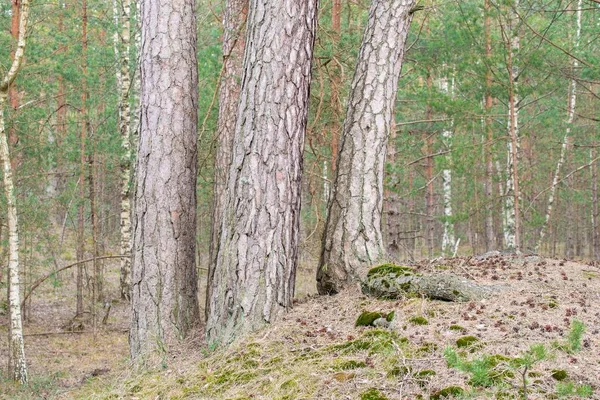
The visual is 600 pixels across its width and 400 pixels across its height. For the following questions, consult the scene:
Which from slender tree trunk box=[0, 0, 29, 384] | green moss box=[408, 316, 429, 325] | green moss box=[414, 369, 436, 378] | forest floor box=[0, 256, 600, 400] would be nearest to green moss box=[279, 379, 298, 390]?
forest floor box=[0, 256, 600, 400]

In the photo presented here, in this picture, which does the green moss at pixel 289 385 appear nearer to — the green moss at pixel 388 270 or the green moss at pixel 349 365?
the green moss at pixel 349 365

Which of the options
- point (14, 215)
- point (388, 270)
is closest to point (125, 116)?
point (14, 215)

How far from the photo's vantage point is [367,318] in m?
4.69

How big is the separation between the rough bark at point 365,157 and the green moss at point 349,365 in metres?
1.55

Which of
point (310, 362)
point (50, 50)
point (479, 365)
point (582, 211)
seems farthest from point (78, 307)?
point (582, 211)

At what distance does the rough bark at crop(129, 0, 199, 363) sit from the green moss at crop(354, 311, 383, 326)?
1.67m

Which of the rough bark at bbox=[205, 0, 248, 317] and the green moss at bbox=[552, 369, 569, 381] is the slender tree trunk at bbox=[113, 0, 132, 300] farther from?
the green moss at bbox=[552, 369, 569, 381]

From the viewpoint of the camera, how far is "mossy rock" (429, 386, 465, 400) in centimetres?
339

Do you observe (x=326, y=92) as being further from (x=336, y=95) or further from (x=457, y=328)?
(x=457, y=328)

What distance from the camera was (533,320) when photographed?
14.2 ft

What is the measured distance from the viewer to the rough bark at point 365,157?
5.66 m

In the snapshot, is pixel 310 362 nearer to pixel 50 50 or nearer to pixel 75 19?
pixel 50 50

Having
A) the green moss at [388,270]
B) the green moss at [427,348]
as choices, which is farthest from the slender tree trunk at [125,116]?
the green moss at [427,348]

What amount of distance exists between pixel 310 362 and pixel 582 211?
2650cm
